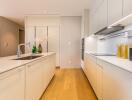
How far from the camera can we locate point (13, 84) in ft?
4.55

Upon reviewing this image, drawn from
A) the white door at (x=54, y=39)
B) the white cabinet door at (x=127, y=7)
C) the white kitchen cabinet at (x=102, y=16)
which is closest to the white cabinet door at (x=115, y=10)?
the white cabinet door at (x=127, y=7)

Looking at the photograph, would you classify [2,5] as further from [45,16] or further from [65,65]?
[65,65]

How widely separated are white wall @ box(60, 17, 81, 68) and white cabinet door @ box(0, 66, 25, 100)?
4.77m

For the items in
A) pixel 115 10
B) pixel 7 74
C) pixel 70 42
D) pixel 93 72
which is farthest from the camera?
pixel 70 42

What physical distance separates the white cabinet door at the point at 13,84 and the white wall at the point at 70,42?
4.77m

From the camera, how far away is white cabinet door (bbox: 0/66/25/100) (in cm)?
119

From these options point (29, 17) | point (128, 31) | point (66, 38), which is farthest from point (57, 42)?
point (128, 31)

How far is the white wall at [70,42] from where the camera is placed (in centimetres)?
638

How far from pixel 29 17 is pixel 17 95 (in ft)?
18.0

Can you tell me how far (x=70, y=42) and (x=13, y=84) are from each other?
16.8 feet

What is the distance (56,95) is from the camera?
9.31 ft

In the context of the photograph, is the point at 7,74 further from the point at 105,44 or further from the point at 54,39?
the point at 54,39

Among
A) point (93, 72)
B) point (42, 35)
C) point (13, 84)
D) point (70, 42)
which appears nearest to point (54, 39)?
point (42, 35)

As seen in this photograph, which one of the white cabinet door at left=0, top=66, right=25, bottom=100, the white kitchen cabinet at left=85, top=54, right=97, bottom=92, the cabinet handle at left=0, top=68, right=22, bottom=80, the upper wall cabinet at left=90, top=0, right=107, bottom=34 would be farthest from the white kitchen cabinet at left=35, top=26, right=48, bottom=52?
the cabinet handle at left=0, top=68, right=22, bottom=80
